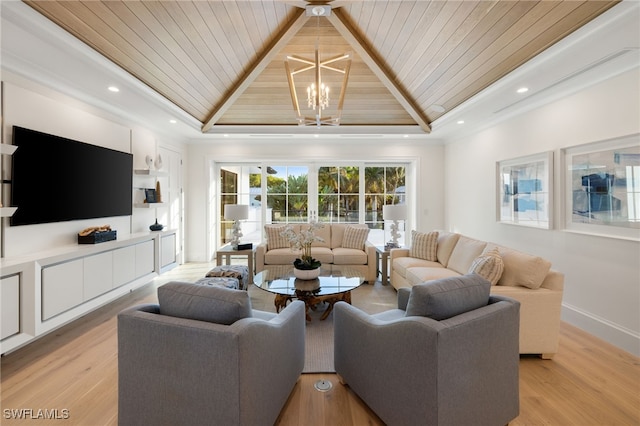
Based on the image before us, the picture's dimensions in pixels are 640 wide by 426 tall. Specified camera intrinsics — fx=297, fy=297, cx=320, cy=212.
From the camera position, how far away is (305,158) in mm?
5961

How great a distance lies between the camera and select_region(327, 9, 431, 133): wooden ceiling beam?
3379 millimetres

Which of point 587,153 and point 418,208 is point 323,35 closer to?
point 587,153

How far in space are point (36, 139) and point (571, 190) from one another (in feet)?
17.6

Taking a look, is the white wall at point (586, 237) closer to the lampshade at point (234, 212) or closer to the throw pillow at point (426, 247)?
the throw pillow at point (426, 247)

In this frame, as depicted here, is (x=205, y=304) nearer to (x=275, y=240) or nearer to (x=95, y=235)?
(x=95, y=235)

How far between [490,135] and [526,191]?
1.19 m

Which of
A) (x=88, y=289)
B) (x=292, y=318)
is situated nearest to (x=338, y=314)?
(x=292, y=318)

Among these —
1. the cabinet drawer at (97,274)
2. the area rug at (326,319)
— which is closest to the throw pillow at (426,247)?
the area rug at (326,319)

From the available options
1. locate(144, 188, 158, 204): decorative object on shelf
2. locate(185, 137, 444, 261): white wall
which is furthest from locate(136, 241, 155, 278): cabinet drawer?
locate(185, 137, 444, 261): white wall

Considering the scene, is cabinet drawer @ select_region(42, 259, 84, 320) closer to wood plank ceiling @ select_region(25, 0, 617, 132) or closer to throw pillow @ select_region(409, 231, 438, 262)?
wood plank ceiling @ select_region(25, 0, 617, 132)

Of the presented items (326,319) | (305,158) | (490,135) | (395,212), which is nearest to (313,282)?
(326,319)

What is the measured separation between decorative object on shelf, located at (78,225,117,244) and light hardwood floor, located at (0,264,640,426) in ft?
3.21

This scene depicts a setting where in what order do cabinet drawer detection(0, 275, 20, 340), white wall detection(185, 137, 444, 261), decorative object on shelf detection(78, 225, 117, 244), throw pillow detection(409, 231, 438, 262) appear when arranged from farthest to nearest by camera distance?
white wall detection(185, 137, 444, 261), throw pillow detection(409, 231, 438, 262), decorative object on shelf detection(78, 225, 117, 244), cabinet drawer detection(0, 275, 20, 340)

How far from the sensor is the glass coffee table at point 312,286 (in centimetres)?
287
